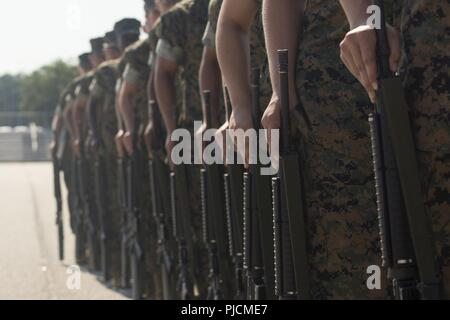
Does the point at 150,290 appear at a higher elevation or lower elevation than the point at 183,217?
lower

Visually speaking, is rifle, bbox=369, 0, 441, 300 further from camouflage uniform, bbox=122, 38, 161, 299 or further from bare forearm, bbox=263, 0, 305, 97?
camouflage uniform, bbox=122, 38, 161, 299

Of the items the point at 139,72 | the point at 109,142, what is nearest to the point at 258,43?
the point at 139,72

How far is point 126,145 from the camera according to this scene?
6.34m

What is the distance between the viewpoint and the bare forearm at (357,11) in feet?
7.40

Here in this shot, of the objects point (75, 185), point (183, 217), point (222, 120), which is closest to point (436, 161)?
point (222, 120)

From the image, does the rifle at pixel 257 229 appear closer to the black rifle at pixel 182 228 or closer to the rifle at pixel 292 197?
the rifle at pixel 292 197

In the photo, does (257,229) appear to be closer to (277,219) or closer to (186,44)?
(277,219)

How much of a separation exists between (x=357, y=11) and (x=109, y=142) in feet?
18.9

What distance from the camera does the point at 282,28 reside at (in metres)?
2.69

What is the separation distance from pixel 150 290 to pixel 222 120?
2.45 m

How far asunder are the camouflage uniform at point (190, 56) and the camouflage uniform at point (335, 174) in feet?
7.16

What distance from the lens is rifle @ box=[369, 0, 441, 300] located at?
6.91 ft

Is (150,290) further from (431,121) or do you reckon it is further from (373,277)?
(431,121)

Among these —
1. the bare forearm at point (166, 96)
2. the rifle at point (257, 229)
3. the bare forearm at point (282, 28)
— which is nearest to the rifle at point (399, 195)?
the bare forearm at point (282, 28)
